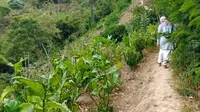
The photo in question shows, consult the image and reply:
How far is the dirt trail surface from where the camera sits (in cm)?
492

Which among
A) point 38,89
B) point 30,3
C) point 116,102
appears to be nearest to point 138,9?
point 116,102

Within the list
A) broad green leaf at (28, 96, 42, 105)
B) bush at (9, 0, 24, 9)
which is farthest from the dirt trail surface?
bush at (9, 0, 24, 9)

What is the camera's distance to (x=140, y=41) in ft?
27.1

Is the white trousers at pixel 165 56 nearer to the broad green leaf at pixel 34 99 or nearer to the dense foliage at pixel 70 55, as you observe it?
the dense foliage at pixel 70 55

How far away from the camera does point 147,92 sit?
5715 mm

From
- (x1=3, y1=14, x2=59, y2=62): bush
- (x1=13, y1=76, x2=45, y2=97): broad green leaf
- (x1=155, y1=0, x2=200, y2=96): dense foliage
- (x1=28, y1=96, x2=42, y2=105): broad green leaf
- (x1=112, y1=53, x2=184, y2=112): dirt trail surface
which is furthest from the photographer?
(x1=3, y1=14, x2=59, y2=62): bush

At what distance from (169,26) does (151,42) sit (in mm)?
1939

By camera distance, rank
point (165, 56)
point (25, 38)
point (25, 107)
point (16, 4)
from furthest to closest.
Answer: point (16, 4)
point (25, 38)
point (165, 56)
point (25, 107)

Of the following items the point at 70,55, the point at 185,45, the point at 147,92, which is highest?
the point at 185,45

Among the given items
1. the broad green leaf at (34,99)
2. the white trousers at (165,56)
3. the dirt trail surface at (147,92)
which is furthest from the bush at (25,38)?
the broad green leaf at (34,99)

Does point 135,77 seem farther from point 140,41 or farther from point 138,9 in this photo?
point 138,9

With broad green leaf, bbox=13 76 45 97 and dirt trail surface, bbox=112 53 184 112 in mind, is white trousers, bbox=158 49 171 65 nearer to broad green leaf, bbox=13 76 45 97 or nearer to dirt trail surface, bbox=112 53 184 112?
dirt trail surface, bbox=112 53 184 112

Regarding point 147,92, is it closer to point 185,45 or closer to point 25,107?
point 185,45

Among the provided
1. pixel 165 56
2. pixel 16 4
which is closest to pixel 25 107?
pixel 165 56
